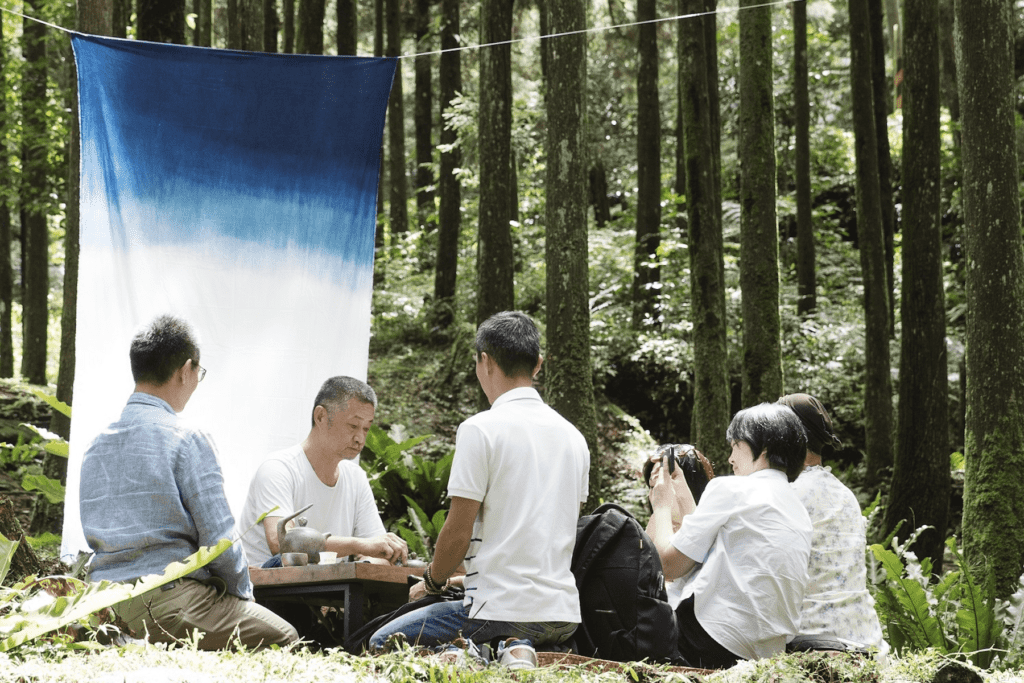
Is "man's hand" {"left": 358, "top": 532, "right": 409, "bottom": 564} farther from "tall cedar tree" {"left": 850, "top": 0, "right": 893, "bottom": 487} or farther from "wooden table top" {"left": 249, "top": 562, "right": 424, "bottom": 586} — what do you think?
"tall cedar tree" {"left": 850, "top": 0, "right": 893, "bottom": 487}

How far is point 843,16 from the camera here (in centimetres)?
2770

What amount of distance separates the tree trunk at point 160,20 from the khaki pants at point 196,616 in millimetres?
4830

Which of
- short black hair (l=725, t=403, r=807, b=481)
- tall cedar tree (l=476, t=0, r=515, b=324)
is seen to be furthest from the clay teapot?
tall cedar tree (l=476, t=0, r=515, b=324)

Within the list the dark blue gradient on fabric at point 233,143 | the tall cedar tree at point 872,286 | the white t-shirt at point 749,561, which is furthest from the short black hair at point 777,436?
the tall cedar tree at point 872,286

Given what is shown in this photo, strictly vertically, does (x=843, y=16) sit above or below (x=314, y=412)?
above

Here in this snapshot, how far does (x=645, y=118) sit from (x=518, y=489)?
1333cm

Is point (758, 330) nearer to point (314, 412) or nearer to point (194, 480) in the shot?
point (314, 412)

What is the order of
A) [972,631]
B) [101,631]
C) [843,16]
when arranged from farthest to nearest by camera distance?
[843,16], [972,631], [101,631]

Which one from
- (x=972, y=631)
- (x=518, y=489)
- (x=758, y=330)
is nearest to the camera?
(x=518, y=489)

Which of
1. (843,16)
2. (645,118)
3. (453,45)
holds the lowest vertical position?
(645,118)

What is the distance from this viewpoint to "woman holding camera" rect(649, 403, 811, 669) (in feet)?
12.4

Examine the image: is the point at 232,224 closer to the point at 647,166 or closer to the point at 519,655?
the point at 519,655

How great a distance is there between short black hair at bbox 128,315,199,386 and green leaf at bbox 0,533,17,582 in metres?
0.76

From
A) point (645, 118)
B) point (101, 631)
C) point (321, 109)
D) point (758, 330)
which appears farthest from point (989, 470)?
point (645, 118)
